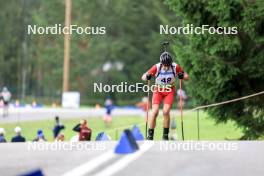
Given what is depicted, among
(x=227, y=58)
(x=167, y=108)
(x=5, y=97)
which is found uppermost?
(x=5, y=97)

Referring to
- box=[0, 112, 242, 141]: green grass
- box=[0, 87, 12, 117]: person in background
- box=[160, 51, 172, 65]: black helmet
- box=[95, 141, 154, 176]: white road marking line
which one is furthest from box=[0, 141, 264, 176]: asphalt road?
box=[0, 87, 12, 117]: person in background

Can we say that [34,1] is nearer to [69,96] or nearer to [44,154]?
[69,96]

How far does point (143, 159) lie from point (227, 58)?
32.8 feet

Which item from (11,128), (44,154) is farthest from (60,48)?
(44,154)

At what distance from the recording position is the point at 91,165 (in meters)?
7.04

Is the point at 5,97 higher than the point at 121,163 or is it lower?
higher

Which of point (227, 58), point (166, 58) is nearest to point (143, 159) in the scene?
point (166, 58)

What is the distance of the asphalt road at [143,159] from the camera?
6984 millimetres

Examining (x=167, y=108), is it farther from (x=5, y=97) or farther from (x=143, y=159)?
(x=5, y=97)

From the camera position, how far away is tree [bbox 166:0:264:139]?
16438 millimetres

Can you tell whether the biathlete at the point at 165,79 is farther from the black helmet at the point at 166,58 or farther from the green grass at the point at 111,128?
the green grass at the point at 111,128

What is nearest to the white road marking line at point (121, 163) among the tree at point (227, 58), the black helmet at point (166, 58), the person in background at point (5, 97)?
the black helmet at point (166, 58)

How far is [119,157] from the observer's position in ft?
25.8

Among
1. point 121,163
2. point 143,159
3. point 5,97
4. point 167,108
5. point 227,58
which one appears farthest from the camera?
point 5,97
